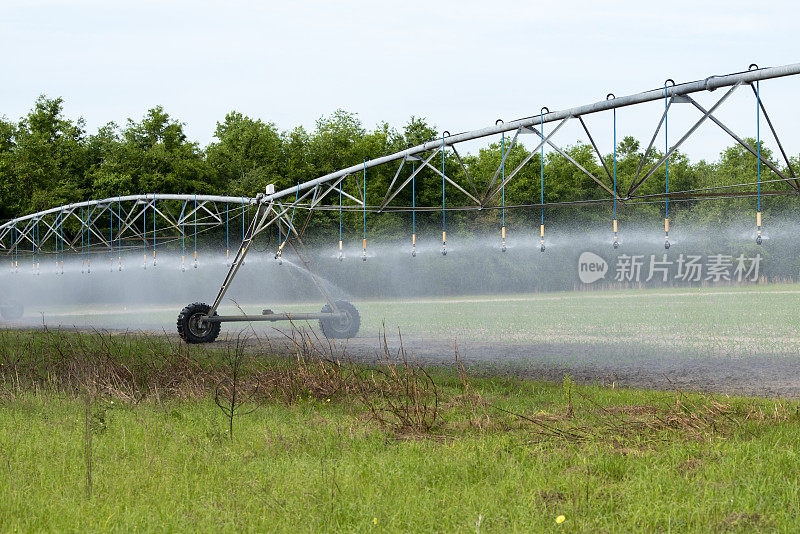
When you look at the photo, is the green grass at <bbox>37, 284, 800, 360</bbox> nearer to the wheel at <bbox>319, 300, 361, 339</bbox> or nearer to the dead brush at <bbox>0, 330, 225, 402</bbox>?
the wheel at <bbox>319, 300, 361, 339</bbox>

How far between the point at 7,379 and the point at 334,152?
160 ft

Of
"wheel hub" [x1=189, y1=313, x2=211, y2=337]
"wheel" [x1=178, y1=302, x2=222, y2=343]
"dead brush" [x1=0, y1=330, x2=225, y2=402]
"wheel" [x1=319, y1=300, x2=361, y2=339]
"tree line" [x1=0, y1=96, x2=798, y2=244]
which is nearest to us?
"dead brush" [x1=0, y1=330, x2=225, y2=402]

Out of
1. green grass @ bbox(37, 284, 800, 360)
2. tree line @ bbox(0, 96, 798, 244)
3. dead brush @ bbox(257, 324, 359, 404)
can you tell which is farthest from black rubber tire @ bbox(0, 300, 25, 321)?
dead brush @ bbox(257, 324, 359, 404)

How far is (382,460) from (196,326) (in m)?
15.5

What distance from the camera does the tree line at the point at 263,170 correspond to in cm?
5397

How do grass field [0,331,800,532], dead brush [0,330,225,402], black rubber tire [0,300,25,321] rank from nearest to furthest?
grass field [0,331,800,532], dead brush [0,330,225,402], black rubber tire [0,300,25,321]

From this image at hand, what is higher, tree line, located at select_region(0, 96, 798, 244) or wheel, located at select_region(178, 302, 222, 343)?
tree line, located at select_region(0, 96, 798, 244)

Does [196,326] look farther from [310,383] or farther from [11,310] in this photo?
[11,310]

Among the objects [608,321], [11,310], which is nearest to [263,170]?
[11,310]

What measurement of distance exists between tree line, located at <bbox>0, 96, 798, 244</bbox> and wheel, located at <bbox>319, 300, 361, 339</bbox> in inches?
1105

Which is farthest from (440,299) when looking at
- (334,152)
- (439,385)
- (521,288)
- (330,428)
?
(330,428)

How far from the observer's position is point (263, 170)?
56.7 meters

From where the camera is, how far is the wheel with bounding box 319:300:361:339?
72.4ft

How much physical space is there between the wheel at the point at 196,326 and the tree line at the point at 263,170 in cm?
2917
